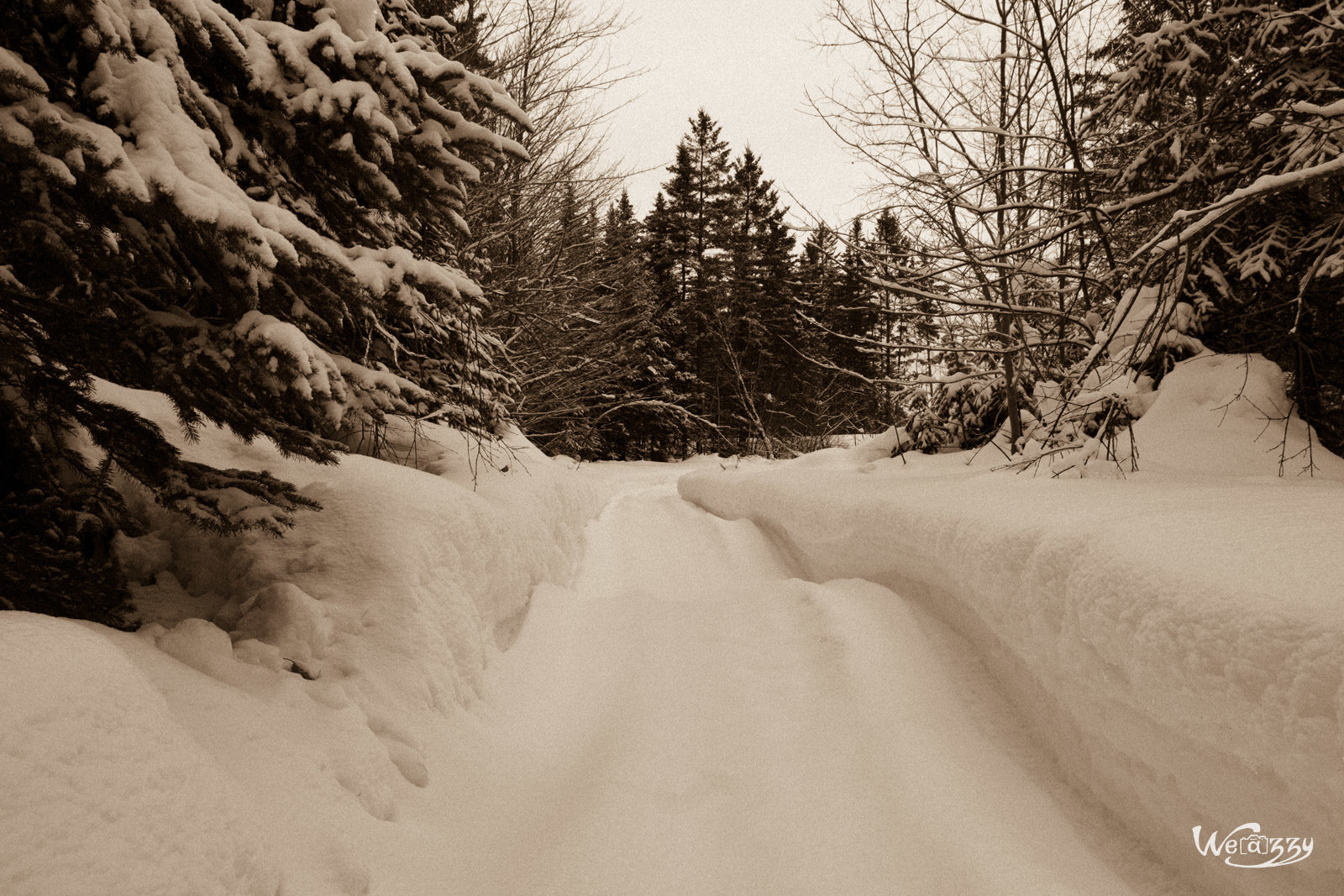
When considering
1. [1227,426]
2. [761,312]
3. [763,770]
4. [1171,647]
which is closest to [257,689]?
[763,770]

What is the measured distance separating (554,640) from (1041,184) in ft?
20.9

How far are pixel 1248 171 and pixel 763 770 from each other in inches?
171

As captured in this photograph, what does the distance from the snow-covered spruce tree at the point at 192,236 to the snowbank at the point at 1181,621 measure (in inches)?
112

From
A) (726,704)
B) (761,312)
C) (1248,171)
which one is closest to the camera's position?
(726,704)

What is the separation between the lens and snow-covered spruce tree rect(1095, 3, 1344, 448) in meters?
3.55

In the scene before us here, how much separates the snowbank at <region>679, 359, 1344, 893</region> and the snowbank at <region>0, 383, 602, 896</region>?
2452 mm

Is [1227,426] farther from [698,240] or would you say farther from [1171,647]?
[698,240]

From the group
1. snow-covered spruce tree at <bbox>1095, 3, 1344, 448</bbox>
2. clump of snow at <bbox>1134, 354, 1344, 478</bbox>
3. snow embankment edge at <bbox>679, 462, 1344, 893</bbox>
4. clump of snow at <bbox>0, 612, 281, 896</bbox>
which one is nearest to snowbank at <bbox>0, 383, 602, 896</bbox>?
clump of snow at <bbox>0, 612, 281, 896</bbox>

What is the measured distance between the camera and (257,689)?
2186mm

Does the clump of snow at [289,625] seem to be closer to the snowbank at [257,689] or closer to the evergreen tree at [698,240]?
the snowbank at [257,689]

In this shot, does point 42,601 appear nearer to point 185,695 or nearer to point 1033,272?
point 185,695

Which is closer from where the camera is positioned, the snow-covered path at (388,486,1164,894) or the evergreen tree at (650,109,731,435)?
the snow-covered path at (388,486,1164,894)

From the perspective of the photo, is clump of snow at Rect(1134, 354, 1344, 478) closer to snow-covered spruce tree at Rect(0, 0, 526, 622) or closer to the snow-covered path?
the snow-covered path

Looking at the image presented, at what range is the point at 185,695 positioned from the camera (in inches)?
76.8
